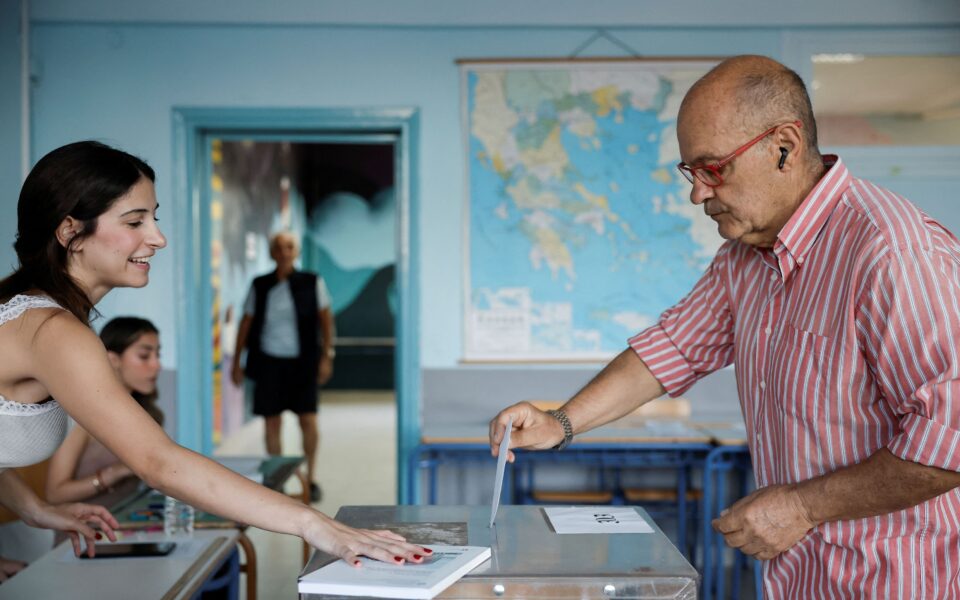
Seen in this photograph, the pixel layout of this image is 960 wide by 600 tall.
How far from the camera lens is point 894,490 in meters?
1.26

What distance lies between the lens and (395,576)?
1199mm

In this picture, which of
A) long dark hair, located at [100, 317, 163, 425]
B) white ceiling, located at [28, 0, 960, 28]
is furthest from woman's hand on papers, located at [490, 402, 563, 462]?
white ceiling, located at [28, 0, 960, 28]

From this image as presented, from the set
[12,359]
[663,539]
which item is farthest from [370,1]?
[663,539]

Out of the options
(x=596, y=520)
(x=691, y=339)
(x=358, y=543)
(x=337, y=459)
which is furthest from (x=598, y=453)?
(x=337, y=459)

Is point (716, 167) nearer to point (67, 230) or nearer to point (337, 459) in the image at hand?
point (67, 230)

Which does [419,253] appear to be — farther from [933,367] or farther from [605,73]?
[933,367]

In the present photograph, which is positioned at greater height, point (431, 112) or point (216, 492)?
point (431, 112)

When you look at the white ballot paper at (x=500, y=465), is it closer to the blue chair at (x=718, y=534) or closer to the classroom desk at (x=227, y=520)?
the classroom desk at (x=227, y=520)

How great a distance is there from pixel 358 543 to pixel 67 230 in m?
0.84

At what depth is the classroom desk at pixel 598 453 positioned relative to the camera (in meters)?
3.85

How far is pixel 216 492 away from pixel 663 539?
0.74 meters

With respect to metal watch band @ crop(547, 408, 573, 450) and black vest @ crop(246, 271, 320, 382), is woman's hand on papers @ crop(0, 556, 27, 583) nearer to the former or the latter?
metal watch band @ crop(547, 408, 573, 450)

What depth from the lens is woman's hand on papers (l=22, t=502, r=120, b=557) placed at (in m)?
1.97

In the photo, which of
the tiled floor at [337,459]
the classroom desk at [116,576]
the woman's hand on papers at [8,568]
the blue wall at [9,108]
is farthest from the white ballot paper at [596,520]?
the blue wall at [9,108]
